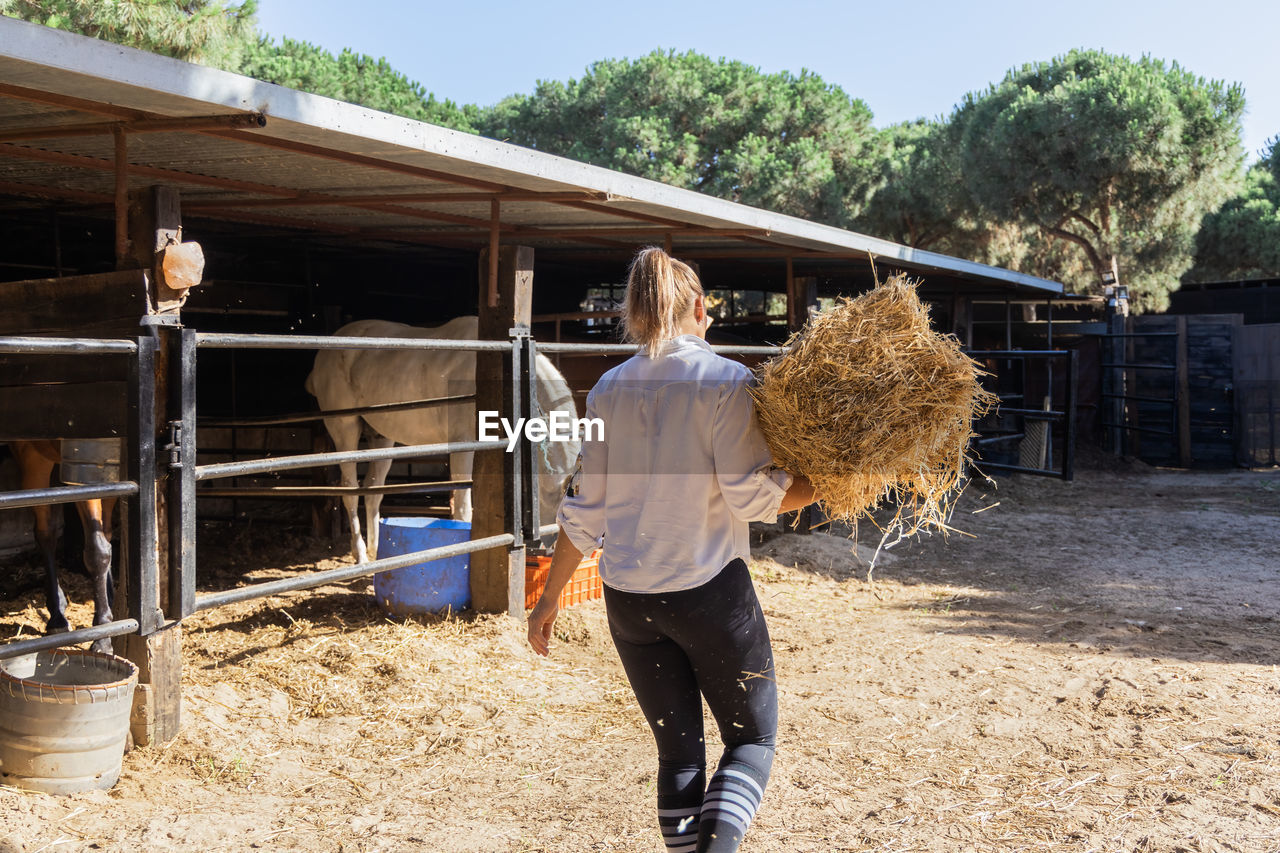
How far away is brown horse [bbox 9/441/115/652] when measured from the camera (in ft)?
13.8

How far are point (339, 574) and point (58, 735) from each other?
1.17m

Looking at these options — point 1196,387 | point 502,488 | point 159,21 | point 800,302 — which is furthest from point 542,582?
point 1196,387

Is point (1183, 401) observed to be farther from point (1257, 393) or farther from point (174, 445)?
point (174, 445)

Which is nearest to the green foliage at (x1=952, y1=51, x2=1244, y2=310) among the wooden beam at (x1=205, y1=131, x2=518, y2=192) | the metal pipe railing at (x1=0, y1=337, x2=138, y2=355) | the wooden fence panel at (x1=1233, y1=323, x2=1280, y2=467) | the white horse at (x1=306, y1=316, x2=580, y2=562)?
the wooden fence panel at (x1=1233, y1=323, x2=1280, y2=467)

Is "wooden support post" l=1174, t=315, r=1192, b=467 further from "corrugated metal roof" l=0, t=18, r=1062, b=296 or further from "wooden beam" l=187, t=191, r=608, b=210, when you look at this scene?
"wooden beam" l=187, t=191, r=608, b=210

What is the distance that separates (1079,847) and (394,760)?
2202 mm

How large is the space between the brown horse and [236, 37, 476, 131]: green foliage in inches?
671

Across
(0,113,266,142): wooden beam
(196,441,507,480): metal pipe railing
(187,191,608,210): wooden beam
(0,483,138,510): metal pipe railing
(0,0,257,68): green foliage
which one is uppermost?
(0,0,257,68): green foliage

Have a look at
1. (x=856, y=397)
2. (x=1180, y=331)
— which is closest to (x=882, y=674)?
(x=856, y=397)

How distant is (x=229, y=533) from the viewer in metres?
7.32

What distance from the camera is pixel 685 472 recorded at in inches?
88.6

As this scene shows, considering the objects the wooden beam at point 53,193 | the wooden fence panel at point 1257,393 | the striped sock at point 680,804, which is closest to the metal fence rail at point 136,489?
the striped sock at point 680,804

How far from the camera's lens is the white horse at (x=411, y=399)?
5.91 m

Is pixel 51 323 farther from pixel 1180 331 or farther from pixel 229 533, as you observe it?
pixel 1180 331
